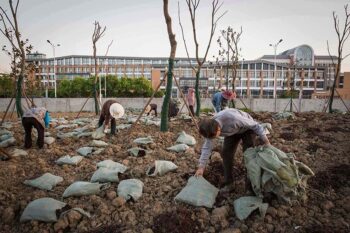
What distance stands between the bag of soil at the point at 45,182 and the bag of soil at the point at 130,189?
0.93 meters

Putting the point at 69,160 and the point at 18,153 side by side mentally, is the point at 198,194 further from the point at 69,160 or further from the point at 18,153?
the point at 18,153

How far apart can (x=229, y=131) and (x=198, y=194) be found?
2.50 feet

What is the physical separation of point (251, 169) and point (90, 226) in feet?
5.54

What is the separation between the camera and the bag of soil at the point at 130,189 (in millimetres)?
3102

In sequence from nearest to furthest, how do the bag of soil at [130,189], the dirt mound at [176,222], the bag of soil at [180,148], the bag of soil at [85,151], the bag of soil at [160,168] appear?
the dirt mound at [176,222] → the bag of soil at [130,189] → the bag of soil at [160,168] → the bag of soil at [85,151] → the bag of soil at [180,148]

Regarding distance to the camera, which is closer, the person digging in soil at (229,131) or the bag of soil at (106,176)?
the person digging in soil at (229,131)

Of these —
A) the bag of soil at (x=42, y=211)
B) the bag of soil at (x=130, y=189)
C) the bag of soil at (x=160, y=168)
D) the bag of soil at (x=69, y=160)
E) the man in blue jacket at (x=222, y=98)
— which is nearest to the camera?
the bag of soil at (x=42, y=211)

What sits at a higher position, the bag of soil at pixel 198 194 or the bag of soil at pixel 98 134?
the bag of soil at pixel 98 134

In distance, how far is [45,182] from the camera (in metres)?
3.51

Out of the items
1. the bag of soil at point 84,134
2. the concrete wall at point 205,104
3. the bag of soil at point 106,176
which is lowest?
the bag of soil at point 106,176

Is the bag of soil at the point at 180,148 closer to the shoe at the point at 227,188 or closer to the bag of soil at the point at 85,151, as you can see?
the bag of soil at the point at 85,151

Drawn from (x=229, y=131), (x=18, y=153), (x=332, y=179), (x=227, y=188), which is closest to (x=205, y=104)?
(x=18, y=153)

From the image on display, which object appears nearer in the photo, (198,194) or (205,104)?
(198,194)

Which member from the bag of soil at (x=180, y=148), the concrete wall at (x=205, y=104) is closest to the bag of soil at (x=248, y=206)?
the bag of soil at (x=180, y=148)
